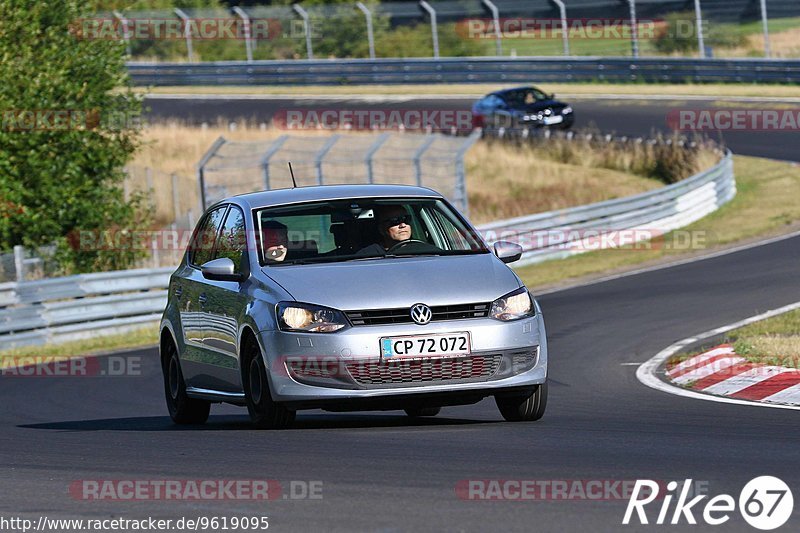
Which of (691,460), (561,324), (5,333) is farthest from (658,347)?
(5,333)

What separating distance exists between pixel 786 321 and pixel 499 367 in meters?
7.55

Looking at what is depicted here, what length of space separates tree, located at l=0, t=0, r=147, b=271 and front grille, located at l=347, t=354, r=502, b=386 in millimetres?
16870

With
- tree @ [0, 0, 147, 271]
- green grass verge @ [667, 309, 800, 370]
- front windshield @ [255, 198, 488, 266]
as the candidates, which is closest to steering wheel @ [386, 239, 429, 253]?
front windshield @ [255, 198, 488, 266]

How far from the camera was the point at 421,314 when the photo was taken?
8.78 m

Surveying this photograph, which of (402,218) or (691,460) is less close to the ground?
(402,218)

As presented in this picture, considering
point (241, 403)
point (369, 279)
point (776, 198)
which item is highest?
point (369, 279)

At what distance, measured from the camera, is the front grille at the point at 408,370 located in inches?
346

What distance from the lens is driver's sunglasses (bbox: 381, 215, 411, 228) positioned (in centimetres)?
988

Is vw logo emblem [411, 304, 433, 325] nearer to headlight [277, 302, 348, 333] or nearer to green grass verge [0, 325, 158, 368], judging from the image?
headlight [277, 302, 348, 333]

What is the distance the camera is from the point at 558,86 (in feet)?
164

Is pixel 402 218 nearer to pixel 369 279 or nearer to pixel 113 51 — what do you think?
pixel 369 279

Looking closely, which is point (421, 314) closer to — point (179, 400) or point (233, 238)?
point (233, 238)

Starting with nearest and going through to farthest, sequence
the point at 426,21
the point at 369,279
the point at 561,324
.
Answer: the point at 369,279 < the point at 561,324 < the point at 426,21

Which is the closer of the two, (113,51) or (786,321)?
(786,321)
